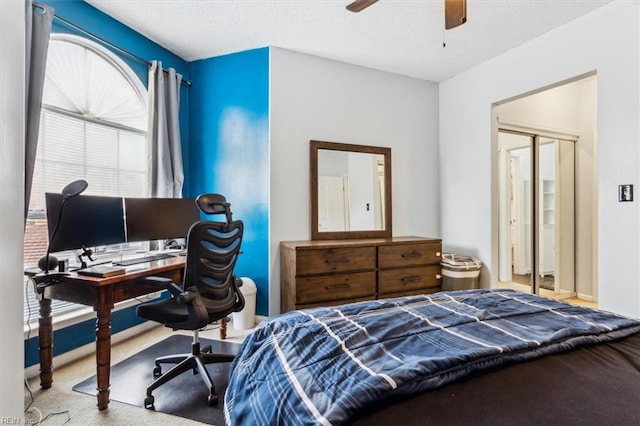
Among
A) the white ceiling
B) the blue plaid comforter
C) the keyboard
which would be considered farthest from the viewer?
the white ceiling

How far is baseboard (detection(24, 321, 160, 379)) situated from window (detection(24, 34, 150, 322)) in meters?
0.34

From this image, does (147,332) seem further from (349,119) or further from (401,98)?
(401,98)

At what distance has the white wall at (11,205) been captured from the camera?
114 centimetres

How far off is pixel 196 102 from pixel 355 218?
6.95 feet

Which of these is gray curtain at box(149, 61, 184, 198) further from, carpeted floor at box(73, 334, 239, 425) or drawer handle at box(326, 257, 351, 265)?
drawer handle at box(326, 257, 351, 265)

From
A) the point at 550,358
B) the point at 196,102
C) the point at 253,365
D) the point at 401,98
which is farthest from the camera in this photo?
the point at 401,98

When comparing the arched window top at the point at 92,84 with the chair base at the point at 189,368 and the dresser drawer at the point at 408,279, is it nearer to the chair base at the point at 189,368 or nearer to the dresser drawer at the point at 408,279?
the chair base at the point at 189,368

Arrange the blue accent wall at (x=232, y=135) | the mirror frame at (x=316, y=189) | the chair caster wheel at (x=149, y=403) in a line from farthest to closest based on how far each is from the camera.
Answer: the mirror frame at (x=316, y=189)
the blue accent wall at (x=232, y=135)
the chair caster wheel at (x=149, y=403)

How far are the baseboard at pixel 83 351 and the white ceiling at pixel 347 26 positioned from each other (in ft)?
8.71

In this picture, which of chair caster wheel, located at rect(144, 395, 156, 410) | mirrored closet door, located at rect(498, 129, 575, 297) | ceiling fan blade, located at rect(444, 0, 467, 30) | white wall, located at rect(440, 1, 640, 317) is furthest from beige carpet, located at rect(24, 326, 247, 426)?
mirrored closet door, located at rect(498, 129, 575, 297)

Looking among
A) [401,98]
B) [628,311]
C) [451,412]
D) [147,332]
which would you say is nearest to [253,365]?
[451,412]

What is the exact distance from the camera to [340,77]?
3504mm

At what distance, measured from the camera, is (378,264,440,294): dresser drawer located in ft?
10.3

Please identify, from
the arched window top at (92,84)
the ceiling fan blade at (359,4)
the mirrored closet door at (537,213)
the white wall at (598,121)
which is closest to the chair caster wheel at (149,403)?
the arched window top at (92,84)
